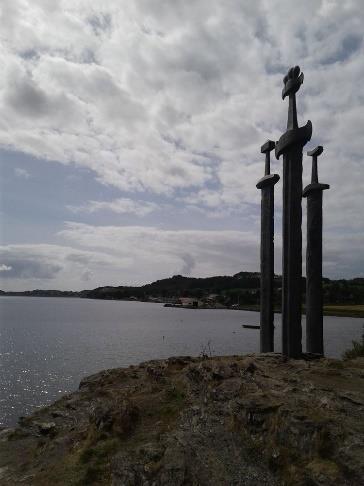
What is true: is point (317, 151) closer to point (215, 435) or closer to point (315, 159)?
point (315, 159)

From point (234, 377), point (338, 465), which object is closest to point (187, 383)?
point (234, 377)

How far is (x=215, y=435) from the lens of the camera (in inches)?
388

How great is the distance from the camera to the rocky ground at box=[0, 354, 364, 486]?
8445 millimetres

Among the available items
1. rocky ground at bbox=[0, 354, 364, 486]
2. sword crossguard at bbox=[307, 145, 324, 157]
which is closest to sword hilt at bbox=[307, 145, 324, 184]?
sword crossguard at bbox=[307, 145, 324, 157]

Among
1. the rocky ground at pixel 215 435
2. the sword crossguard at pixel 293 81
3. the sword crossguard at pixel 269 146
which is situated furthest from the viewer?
the sword crossguard at pixel 269 146

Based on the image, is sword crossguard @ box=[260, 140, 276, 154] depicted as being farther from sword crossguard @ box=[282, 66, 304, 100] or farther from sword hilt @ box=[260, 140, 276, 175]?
sword crossguard @ box=[282, 66, 304, 100]

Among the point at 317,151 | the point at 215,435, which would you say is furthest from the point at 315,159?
the point at 215,435

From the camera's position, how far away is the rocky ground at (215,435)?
8.45 m

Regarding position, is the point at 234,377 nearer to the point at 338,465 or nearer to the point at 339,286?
the point at 338,465

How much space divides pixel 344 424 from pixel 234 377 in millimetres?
4381

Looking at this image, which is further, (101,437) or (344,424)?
(101,437)

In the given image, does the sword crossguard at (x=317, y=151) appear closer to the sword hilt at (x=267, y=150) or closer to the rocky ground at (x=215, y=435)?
the sword hilt at (x=267, y=150)

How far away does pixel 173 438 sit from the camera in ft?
32.4

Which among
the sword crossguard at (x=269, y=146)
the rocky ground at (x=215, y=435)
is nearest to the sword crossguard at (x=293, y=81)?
the sword crossguard at (x=269, y=146)
